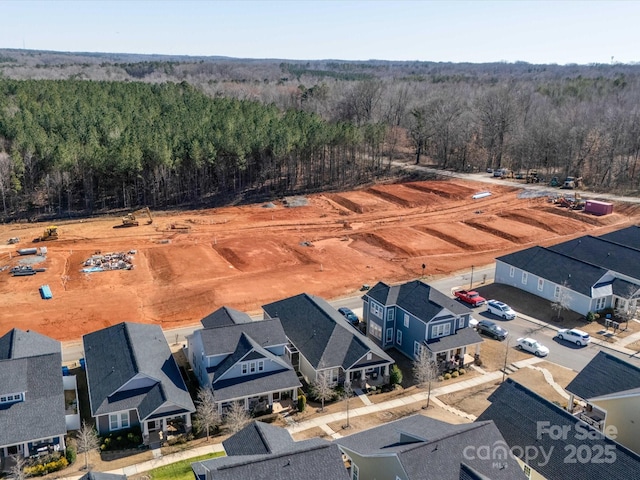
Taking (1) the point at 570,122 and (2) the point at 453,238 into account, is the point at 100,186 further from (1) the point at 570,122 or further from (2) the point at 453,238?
(1) the point at 570,122

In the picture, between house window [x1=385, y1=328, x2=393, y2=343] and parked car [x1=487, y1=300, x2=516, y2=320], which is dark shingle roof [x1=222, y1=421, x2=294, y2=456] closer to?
house window [x1=385, y1=328, x2=393, y2=343]

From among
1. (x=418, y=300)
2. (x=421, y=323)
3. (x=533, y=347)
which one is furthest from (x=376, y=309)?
(x=533, y=347)

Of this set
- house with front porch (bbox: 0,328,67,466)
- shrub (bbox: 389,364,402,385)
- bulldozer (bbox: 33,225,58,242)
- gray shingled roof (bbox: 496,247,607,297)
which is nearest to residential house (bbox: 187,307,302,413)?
shrub (bbox: 389,364,402,385)

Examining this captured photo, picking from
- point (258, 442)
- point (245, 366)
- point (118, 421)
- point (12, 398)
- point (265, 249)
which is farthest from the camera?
point (265, 249)

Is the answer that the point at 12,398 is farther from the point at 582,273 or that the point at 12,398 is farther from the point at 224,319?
the point at 582,273

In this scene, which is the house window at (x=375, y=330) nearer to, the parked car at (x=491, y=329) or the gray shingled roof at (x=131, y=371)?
the parked car at (x=491, y=329)

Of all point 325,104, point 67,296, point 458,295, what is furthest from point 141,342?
point 325,104
